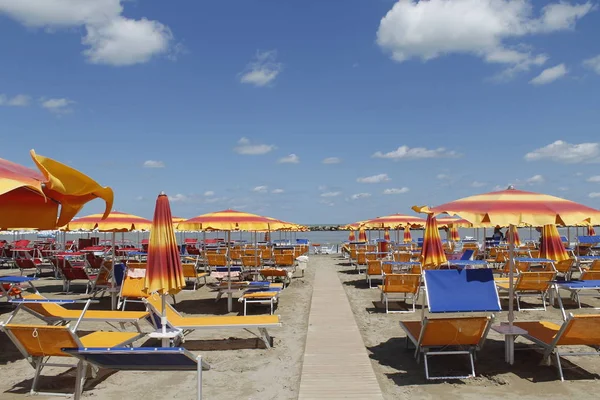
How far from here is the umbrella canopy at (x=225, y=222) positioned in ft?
30.0

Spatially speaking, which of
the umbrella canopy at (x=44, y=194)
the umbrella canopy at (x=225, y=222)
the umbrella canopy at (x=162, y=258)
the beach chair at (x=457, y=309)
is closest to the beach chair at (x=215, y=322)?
the umbrella canopy at (x=162, y=258)

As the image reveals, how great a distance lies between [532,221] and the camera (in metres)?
5.17

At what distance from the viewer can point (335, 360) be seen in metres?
6.11

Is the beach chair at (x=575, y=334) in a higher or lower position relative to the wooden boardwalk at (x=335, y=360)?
higher

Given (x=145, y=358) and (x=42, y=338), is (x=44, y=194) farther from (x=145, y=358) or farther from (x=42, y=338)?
(x=42, y=338)

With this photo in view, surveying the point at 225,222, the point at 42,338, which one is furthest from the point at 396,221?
the point at 42,338

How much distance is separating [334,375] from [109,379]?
7.99 feet

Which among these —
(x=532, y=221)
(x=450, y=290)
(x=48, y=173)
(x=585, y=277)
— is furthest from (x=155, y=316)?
(x=585, y=277)

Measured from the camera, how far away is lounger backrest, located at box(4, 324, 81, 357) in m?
4.80

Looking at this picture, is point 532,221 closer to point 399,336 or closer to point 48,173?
point 399,336

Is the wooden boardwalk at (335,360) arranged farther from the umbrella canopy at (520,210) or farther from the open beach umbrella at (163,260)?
the umbrella canopy at (520,210)

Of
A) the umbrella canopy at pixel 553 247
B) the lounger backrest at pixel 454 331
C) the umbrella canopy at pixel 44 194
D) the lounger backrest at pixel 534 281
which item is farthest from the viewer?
the umbrella canopy at pixel 553 247

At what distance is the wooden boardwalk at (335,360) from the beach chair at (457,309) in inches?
27.9

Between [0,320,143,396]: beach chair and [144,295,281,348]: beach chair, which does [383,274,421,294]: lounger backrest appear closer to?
[144,295,281,348]: beach chair
